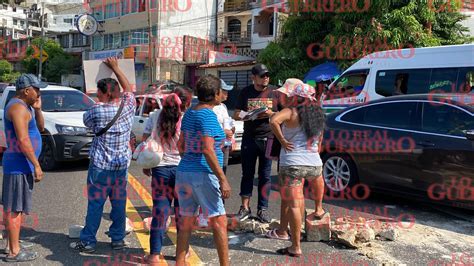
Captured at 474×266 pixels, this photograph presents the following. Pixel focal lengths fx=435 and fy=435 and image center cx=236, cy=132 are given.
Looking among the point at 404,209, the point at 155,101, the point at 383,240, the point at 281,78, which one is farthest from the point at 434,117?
the point at 281,78

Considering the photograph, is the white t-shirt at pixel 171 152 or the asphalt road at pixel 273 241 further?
the asphalt road at pixel 273 241

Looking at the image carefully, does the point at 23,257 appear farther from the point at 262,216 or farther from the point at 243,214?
the point at 262,216

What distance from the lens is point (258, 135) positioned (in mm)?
4820

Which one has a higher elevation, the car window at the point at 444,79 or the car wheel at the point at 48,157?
the car window at the point at 444,79

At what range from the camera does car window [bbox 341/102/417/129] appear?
562 cm

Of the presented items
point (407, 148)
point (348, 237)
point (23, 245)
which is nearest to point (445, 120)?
point (407, 148)

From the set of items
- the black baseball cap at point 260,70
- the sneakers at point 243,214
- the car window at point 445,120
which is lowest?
the sneakers at point 243,214

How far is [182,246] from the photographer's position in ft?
11.5

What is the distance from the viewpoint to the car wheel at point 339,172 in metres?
6.11

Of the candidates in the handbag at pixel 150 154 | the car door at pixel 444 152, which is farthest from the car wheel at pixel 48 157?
the car door at pixel 444 152

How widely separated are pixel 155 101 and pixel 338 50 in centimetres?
915

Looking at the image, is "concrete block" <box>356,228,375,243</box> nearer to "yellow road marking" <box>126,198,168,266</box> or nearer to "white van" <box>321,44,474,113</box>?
"yellow road marking" <box>126,198,168,266</box>

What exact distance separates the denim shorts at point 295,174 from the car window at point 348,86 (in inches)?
285

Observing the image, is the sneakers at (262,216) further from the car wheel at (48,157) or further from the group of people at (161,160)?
the car wheel at (48,157)
